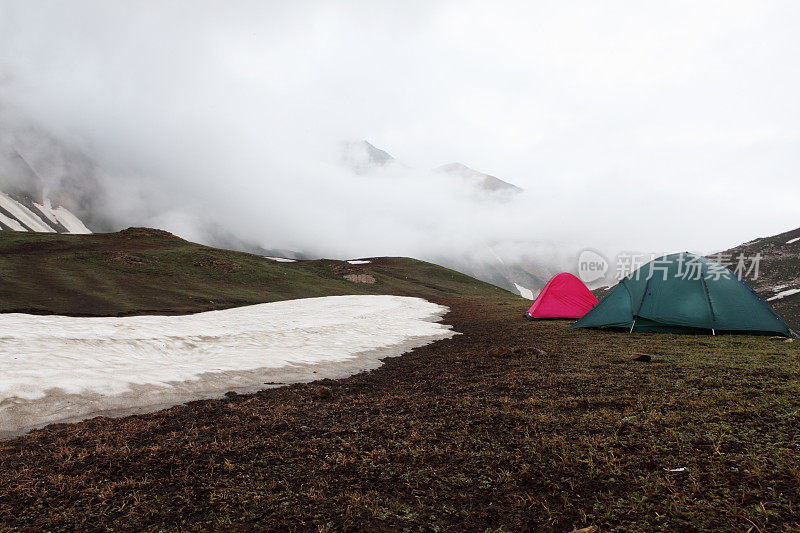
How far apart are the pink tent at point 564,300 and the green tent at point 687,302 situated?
747 cm

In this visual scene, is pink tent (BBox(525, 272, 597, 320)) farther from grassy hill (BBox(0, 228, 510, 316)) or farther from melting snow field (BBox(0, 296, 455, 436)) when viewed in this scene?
grassy hill (BBox(0, 228, 510, 316))

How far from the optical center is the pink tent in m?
27.4

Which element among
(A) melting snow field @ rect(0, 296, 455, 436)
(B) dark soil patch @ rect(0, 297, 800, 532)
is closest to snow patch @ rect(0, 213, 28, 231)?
(A) melting snow field @ rect(0, 296, 455, 436)

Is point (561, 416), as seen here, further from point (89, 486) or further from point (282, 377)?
point (282, 377)

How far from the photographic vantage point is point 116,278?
133 ft

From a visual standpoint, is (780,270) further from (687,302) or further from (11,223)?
(11,223)

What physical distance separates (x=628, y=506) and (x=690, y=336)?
16903 millimetres

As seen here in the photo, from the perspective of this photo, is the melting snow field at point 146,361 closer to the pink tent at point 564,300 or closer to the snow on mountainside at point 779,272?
the pink tent at point 564,300

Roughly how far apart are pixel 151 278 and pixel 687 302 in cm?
4894

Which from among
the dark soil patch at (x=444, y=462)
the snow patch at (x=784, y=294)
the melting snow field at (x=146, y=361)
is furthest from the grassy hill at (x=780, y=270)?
the melting snow field at (x=146, y=361)

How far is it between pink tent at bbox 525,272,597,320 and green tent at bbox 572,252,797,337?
747 centimetres

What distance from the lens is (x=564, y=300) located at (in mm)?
27875

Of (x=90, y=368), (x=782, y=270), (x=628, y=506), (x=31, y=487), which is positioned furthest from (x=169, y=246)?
(x=782, y=270)

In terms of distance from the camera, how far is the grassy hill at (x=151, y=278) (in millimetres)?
29062
